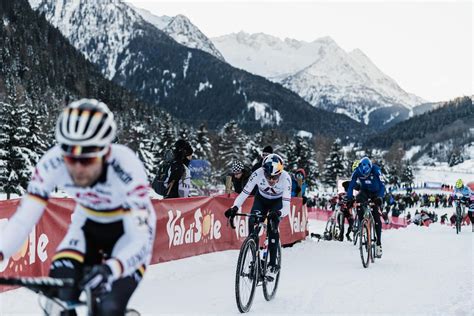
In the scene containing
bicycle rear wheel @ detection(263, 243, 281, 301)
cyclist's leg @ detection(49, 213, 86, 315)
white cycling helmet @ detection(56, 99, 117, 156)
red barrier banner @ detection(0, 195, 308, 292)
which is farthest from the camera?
bicycle rear wheel @ detection(263, 243, 281, 301)

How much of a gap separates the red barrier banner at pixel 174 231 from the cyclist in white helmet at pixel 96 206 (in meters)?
3.89

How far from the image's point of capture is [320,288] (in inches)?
368

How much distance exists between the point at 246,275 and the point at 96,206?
399 centimetres

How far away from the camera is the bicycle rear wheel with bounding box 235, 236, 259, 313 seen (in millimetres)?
7277

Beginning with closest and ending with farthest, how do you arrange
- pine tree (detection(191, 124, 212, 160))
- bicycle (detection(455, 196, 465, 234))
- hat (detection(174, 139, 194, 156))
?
1. hat (detection(174, 139, 194, 156))
2. bicycle (detection(455, 196, 465, 234))
3. pine tree (detection(191, 124, 212, 160))

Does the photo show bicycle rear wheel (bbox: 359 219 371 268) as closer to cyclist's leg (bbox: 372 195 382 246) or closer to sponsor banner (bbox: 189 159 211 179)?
cyclist's leg (bbox: 372 195 382 246)

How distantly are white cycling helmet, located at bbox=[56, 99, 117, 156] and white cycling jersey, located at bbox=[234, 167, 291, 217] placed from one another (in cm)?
488

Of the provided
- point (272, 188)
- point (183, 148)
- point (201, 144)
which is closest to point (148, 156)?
point (201, 144)

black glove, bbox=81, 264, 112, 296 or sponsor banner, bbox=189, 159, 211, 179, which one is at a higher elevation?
sponsor banner, bbox=189, 159, 211, 179

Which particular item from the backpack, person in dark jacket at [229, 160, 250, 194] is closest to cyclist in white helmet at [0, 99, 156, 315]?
the backpack

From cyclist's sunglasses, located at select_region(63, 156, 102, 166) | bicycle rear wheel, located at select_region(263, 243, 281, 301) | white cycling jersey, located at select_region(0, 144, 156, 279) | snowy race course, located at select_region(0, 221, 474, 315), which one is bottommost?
snowy race course, located at select_region(0, 221, 474, 315)

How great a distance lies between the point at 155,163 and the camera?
71000 millimetres

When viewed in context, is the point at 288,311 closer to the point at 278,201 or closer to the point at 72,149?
the point at 278,201

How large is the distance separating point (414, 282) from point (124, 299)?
A: 7.74m
